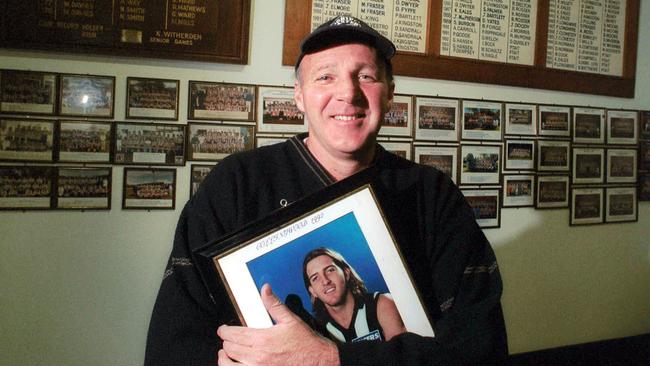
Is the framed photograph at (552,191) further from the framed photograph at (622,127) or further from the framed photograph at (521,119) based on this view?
the framed photograph at (622,127)

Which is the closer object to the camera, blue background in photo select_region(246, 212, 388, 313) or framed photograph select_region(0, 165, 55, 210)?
blue background in photo select_region(246, 212, 388, 313)

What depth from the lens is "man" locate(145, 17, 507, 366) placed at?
2.45 feet

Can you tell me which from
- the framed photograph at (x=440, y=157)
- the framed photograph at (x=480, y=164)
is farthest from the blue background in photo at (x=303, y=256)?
the framed photograph at (x=480, y=164)

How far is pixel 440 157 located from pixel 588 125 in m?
0.85

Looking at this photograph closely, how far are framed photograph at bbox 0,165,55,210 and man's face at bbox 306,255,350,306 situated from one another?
1.10 meters

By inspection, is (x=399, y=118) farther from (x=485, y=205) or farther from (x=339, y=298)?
(x=339, y=298)

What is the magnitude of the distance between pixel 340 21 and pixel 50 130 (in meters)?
1.04

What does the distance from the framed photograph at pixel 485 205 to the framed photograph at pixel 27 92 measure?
62.7 inches

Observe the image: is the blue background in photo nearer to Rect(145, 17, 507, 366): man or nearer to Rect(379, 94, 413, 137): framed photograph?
Rect(145, 17, 507, 366): man

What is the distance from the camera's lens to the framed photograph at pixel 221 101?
59.3 inches

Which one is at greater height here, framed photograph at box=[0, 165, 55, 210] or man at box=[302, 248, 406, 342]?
framed photograph at box=[0, 165, 55, 210]

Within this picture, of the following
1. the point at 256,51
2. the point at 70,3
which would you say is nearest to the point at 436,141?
the point at 256,51

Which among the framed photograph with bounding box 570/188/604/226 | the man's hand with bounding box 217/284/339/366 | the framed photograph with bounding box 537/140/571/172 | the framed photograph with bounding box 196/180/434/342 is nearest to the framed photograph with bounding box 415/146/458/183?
the framed photograph with bounding box 537/140/571/172

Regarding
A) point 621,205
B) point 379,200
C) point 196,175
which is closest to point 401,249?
point 379,200
